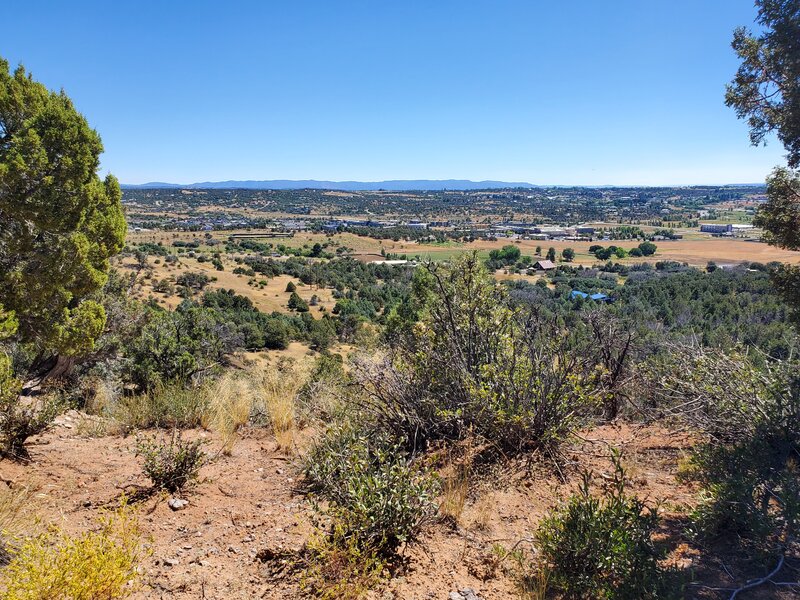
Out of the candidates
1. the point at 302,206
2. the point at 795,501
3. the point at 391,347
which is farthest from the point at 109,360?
the point at 302,206

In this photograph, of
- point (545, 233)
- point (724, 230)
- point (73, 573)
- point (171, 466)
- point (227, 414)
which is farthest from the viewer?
point (545, 233)

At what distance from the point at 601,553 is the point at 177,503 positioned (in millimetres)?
2754

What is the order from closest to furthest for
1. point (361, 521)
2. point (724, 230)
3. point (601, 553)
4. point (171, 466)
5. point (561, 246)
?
point (601, 553), point (361, 521), point (171, 466), point (561, 246), point (724, 230)

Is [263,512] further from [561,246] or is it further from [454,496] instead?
[561,246]

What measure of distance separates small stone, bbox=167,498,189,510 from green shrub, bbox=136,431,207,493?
134mm

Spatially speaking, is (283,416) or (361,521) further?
(283,416)

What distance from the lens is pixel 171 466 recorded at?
3.50 m

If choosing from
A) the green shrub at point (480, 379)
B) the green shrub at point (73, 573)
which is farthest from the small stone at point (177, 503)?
the green shrub at point (480, 379)

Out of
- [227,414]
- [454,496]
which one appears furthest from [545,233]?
[454,496]


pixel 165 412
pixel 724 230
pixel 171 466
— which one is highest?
pixel 724 230

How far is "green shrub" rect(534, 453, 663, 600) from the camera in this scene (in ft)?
7.25

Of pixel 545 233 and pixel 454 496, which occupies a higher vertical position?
pixel 545 233

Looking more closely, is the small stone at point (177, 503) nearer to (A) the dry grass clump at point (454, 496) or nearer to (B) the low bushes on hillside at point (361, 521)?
(B) the low bushes on hillside at point (361, 521)

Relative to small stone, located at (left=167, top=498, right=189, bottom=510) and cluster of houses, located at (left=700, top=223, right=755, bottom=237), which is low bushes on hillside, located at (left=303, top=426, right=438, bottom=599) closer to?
small stone, located at (left=167, top=498, right=189, bottom=510)
